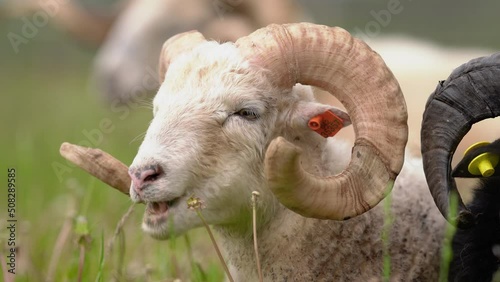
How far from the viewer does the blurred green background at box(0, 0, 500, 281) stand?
21.2 feet

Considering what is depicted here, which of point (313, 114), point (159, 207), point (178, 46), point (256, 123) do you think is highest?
point (178, 46)

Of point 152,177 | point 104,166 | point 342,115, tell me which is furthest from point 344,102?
point 104,166

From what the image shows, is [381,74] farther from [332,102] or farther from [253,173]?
[332,102]

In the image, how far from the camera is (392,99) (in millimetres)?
4871

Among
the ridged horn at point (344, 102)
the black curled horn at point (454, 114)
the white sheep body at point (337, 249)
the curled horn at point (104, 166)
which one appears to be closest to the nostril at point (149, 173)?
the curled horn at point (104, 166)

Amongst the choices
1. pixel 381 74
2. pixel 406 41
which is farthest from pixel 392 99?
pixel 406 41

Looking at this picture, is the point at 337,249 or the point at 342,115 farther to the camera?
the point at 337,249

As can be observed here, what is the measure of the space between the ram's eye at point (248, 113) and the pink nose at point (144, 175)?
561 mm

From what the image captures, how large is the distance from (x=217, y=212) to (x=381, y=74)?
1.06 m

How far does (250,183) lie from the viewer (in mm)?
5059

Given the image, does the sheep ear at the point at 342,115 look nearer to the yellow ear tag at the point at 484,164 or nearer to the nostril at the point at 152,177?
the yellow ear tag at the point at 484,164

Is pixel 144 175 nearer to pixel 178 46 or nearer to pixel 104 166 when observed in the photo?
pixel 104 166
